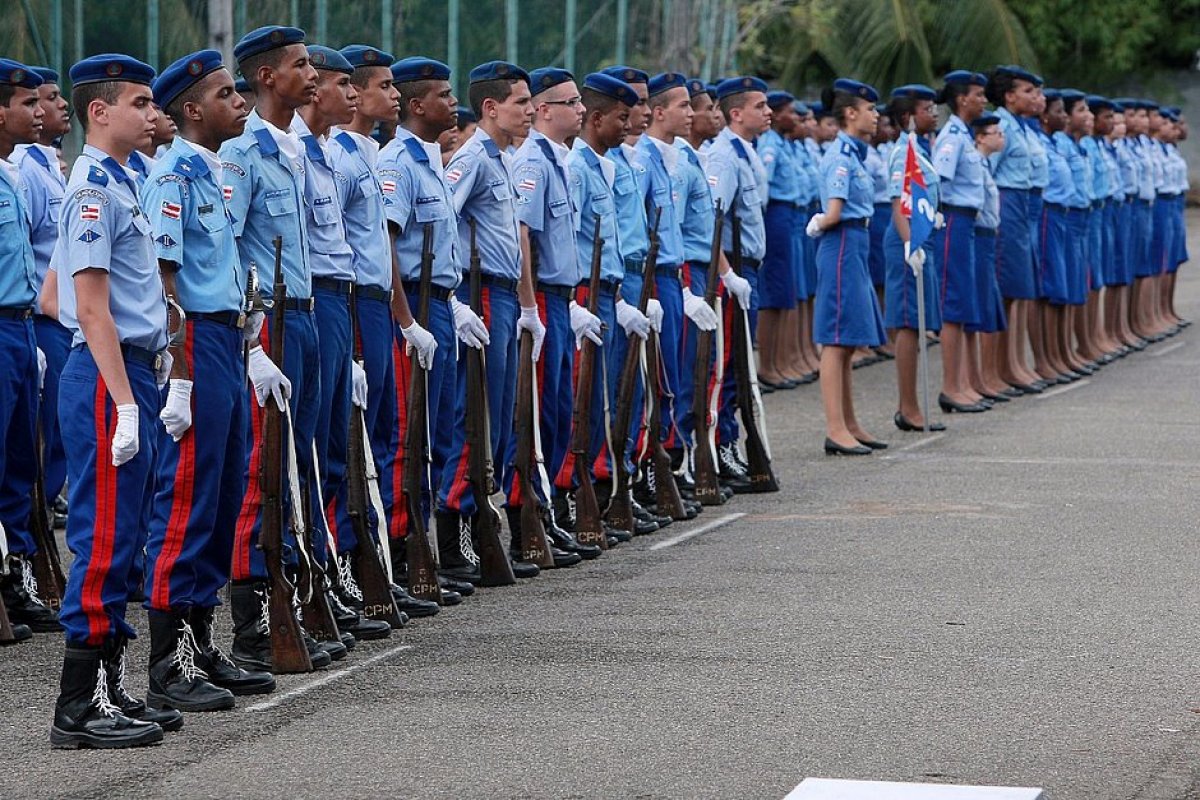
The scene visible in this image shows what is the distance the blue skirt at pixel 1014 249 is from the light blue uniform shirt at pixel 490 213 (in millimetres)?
7455

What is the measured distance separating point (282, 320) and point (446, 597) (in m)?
1.83

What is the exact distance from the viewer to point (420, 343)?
8680 millimetres

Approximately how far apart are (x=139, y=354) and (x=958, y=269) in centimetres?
955

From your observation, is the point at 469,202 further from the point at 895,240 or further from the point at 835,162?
the point at 895,240

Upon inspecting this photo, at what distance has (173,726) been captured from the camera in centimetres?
663

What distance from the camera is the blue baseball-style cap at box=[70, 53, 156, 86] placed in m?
6.65

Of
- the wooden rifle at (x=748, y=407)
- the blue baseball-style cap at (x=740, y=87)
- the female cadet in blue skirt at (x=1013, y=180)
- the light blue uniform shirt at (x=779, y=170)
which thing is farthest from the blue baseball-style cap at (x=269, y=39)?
the light blue uniform shirt at (x=779, y=170)

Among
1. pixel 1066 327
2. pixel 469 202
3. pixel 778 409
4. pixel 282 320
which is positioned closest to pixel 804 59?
pixel 1066 327

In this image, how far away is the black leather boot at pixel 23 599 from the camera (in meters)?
8.53

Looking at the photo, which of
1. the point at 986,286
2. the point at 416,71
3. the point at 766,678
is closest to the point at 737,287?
the point at 416,71

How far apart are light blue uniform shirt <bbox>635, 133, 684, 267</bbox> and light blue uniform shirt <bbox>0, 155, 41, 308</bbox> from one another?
11.6 feet

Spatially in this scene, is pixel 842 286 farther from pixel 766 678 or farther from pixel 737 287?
pixel 766 678

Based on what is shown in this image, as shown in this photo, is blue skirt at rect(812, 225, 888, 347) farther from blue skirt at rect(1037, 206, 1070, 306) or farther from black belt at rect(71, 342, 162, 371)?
black belt at rect(71, 342, 162, 371)

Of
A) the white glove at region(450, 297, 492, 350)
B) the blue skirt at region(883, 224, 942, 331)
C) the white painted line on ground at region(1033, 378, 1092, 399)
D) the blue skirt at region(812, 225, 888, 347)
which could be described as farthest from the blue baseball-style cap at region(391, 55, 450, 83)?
the white painted line on ground at region(1033, 378, 1092, 399)
